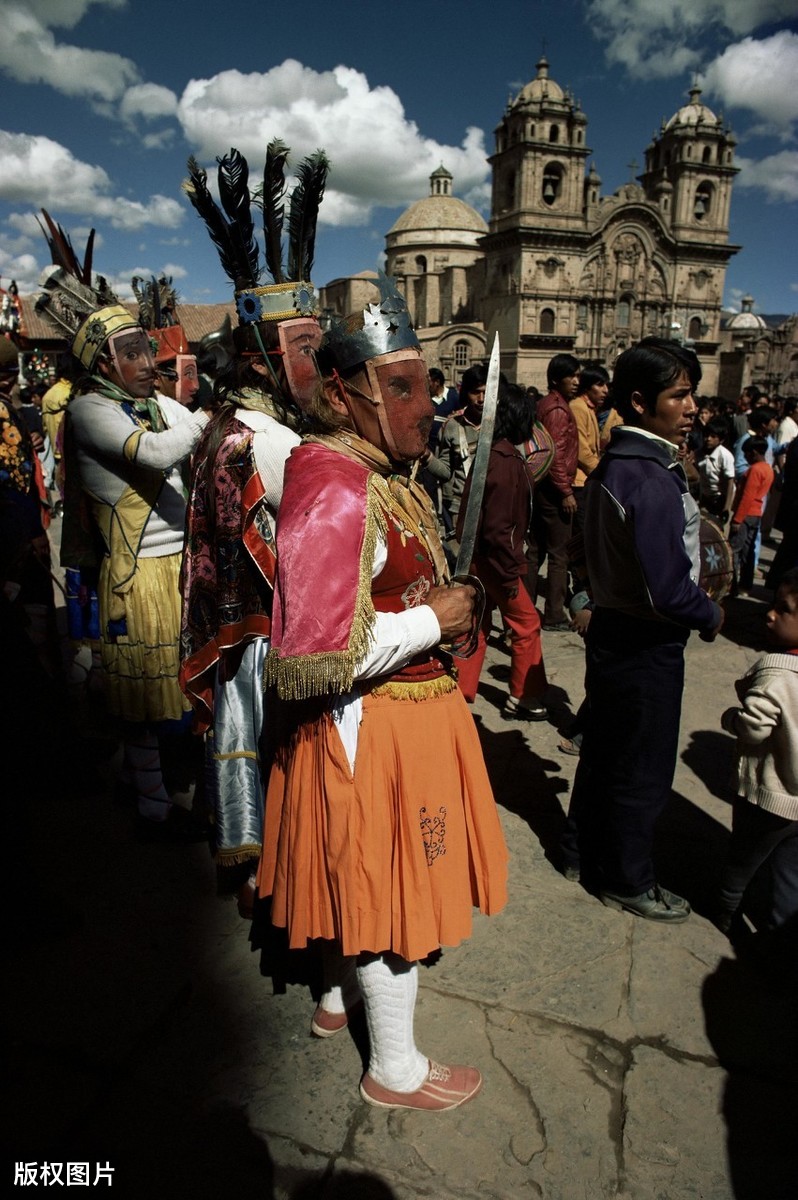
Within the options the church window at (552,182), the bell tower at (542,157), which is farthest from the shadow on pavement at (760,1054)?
the church window at (552,182)

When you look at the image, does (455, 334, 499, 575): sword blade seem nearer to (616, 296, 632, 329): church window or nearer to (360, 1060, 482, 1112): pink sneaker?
(360, 1060, 482, 1112): pink sneaker

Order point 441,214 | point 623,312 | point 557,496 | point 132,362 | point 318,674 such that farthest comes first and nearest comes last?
point 441,214, point 623,312, point 557,496, point 132,362, point 318,674

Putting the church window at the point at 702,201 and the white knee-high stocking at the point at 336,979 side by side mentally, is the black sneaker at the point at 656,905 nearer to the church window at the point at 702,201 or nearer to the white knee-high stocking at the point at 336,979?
the white knee-high stocking at the point at 336,979

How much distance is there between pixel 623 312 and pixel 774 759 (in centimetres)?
5120

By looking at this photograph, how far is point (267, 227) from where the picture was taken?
7.82 feet

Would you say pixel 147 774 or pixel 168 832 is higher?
pixel 147 774

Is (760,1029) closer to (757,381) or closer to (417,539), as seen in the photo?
(417,539)

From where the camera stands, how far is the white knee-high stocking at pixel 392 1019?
177 cm

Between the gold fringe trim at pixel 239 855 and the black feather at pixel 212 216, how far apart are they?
1971mm

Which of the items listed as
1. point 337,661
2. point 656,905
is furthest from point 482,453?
point 656,905

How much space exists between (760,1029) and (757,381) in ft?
185

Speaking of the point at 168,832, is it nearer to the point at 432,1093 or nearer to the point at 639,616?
the point at 432,1093

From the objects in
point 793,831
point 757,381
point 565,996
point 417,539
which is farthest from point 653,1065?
point 757,381

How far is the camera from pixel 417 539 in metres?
1.67
